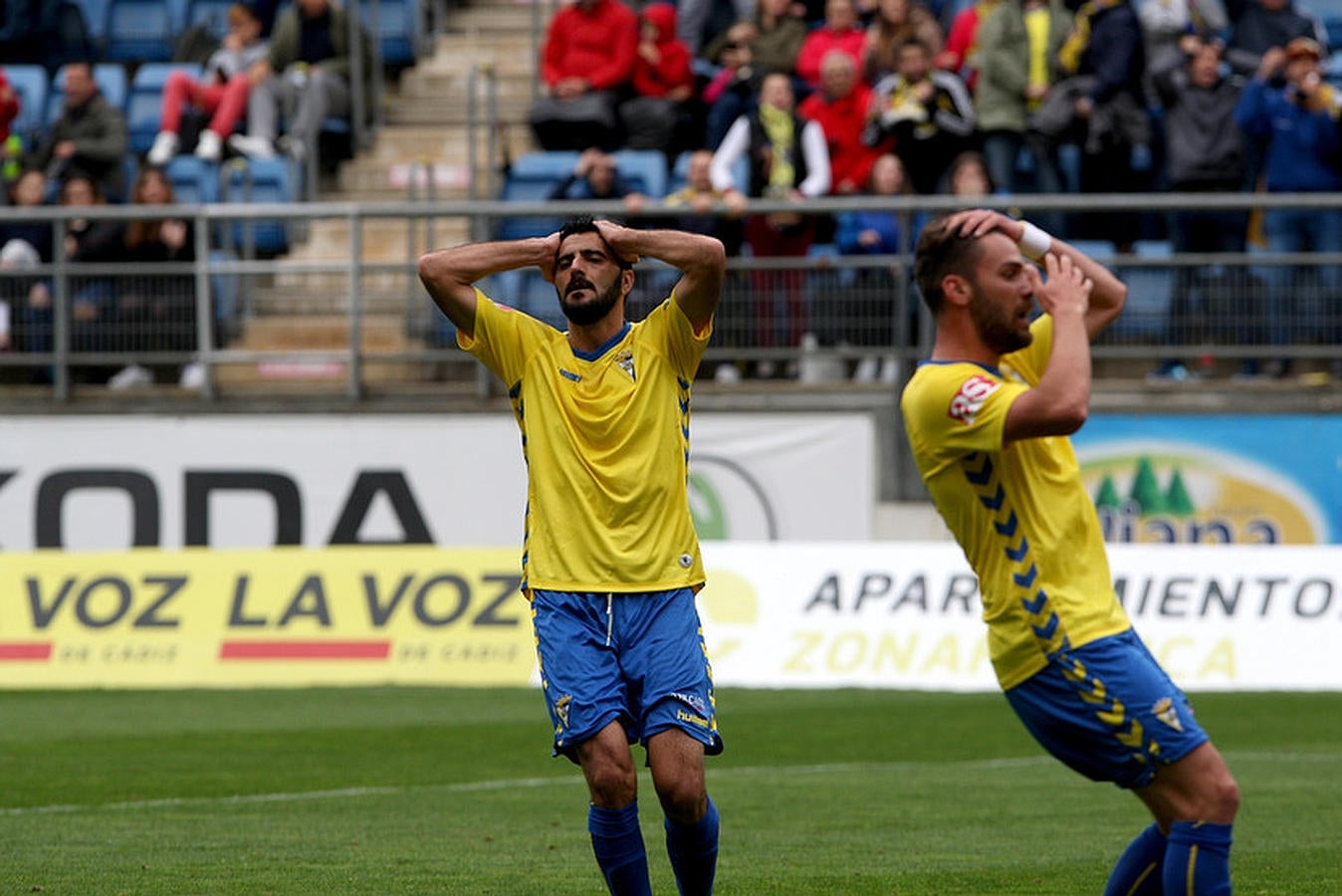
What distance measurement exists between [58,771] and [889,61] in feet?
34.3

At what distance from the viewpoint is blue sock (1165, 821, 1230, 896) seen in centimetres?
587

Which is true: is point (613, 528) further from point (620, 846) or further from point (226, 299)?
point (226, 299)

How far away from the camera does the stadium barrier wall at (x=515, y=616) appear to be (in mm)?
15984

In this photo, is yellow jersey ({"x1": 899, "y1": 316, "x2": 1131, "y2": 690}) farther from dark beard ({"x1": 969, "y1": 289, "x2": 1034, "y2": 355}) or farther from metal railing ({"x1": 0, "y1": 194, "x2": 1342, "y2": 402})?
metal railing ({"x1": 0, "y1": 194, "x2": 1342, "y2": 402})

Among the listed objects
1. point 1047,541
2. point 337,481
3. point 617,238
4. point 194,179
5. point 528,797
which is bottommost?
point 337,481

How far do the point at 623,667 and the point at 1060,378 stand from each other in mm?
1972

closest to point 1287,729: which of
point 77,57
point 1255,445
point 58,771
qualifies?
point 1255,445

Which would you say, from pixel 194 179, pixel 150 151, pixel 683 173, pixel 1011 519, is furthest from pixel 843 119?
pixel 1011 519

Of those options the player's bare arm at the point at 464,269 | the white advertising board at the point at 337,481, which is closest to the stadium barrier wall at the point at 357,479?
the white advertising board at the point at 337,481

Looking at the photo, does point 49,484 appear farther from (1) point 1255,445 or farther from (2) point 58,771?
(1) point 1255,445

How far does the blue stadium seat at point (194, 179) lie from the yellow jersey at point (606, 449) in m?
14.0

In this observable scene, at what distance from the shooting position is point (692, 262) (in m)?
7.47

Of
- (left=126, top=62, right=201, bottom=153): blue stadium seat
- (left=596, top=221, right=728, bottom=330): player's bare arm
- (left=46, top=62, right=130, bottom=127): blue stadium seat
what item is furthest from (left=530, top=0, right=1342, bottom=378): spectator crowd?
(left=596, top=221, right=728, bottom=330): player's bare arm

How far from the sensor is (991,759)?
1256 centimetres
